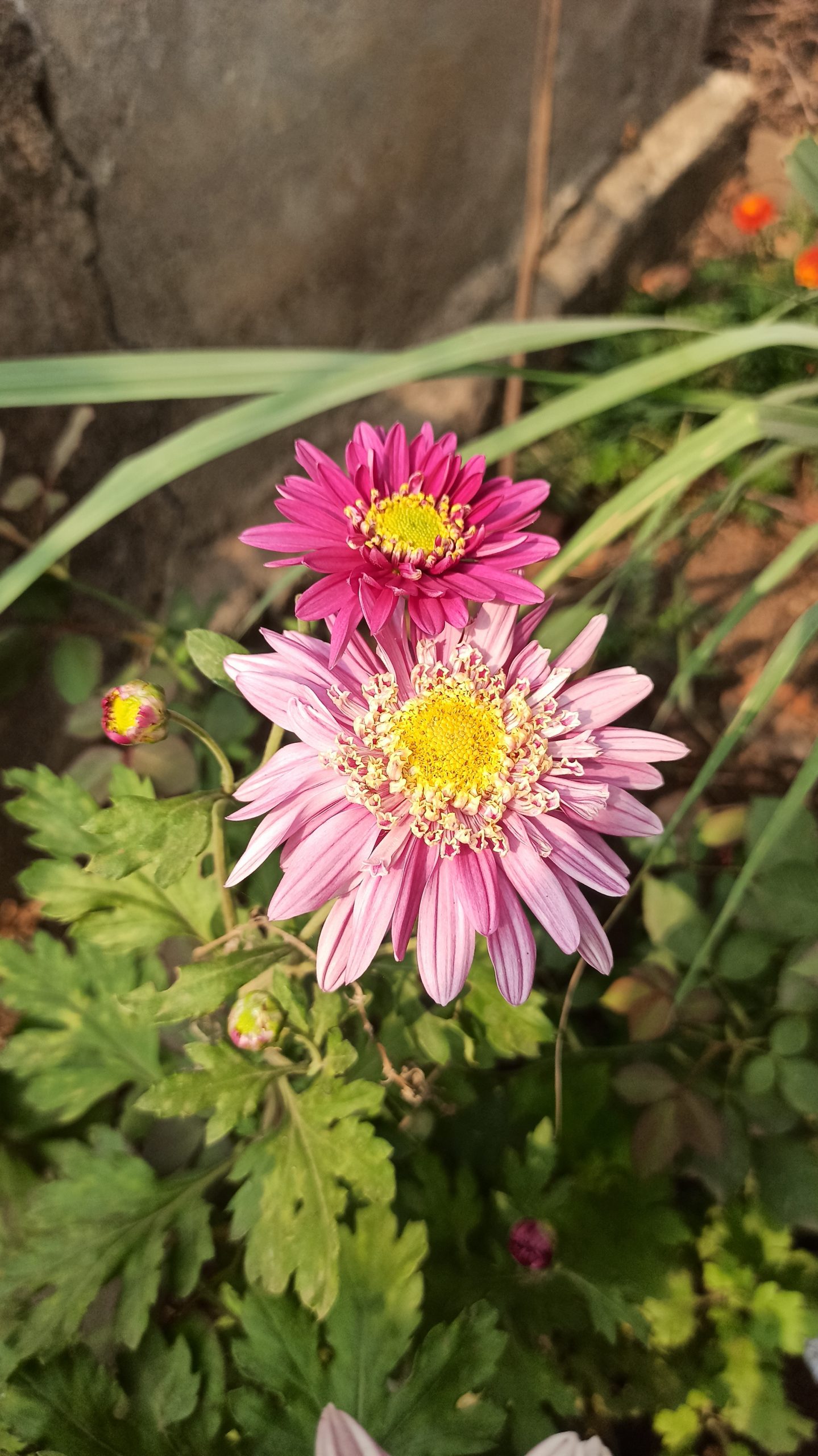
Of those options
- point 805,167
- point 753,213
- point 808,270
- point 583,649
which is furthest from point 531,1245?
point 753,213

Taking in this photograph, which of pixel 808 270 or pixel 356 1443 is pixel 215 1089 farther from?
pixel 808 270

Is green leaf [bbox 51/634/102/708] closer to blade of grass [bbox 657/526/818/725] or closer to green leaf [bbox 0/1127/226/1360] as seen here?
green leaf [bbox 0/1127/226/1360]

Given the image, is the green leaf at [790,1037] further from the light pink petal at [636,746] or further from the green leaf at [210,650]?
the green leaf at [210,650]

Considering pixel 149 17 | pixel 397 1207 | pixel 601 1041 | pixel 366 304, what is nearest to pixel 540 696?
pixel 397 1207

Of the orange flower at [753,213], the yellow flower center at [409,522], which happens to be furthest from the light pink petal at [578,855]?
the orange flower at [753,213]

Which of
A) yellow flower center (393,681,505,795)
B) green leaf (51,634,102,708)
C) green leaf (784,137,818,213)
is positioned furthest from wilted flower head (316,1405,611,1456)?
green leaf (784,137,818,213)

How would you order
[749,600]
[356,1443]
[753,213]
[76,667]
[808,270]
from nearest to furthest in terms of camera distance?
1. [356,1443]
2. [749,600]
3. [76,667]
4. [808,270]
5. [753,213]
